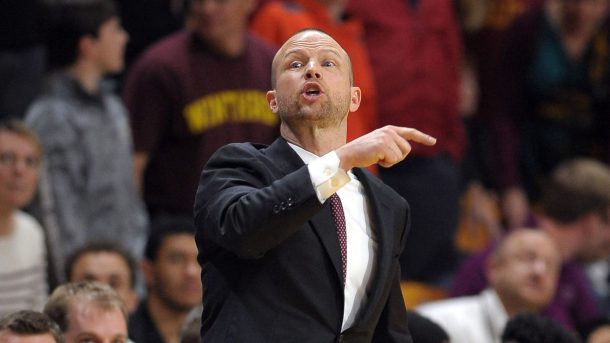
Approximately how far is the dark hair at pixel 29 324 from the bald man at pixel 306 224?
74 cm

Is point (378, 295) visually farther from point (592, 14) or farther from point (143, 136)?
point (592, 14)

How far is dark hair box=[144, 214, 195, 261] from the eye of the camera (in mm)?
5875

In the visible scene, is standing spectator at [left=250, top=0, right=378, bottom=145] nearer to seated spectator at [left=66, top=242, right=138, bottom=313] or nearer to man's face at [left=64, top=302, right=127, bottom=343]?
seated spectator at [left=66, top=242, right=138, bottom=313]

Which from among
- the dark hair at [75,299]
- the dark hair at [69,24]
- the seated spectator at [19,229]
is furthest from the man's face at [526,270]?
the dark hair at [75,299]

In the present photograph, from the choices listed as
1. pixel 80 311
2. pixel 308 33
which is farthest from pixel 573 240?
pixel 308 33

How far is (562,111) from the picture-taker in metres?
7.54

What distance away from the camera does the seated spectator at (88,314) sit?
4.08 metres

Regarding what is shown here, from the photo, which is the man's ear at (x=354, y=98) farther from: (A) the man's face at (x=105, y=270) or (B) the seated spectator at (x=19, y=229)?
(B) the seated spectator at (x=19, y=229)

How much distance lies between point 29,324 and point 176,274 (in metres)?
2.19

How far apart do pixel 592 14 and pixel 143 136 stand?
9.39 feet

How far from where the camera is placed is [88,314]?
410 centimetres

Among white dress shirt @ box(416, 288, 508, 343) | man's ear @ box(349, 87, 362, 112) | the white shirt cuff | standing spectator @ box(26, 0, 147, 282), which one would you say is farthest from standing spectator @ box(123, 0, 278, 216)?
the white shirt cuff

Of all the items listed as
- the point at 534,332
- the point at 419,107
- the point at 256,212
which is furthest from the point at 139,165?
the point at 256,212

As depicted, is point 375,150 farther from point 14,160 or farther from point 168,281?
point 14,160
